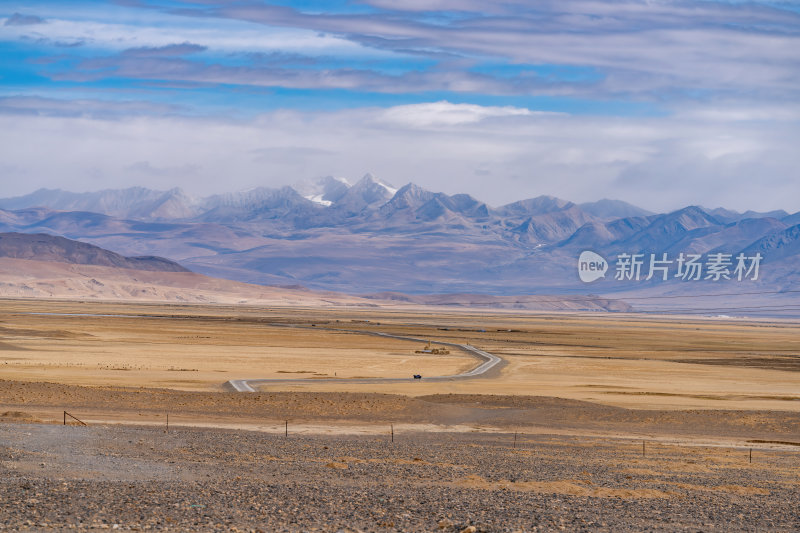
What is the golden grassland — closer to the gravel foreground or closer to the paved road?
the paved road

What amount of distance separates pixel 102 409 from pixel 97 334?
A: 215 ft

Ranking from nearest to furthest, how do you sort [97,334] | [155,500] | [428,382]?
[155,500] < [428,382] < [97,334]

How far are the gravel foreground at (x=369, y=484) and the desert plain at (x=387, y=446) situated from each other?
0.26 ft

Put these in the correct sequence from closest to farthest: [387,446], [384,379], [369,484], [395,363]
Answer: [369,484], [387,446], [384,379], [395,363]

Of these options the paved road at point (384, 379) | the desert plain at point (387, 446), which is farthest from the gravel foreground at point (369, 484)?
the paved road at point (384, 379)

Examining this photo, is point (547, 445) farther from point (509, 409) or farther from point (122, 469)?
point (122, 469)

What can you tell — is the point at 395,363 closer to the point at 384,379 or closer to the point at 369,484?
the point at 384,379

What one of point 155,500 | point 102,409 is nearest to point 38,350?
point 102,409

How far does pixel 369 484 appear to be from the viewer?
21.7m

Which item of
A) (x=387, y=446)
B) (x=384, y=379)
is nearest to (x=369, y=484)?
(x=387, y=446)

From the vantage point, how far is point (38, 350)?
7350 centimetres

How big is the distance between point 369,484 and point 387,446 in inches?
307

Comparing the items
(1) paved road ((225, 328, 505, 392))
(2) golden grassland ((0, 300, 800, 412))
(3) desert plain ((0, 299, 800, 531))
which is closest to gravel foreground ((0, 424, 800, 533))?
(3) desert plain ((0, 299, 800, 531))

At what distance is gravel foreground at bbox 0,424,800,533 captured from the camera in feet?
55.2
